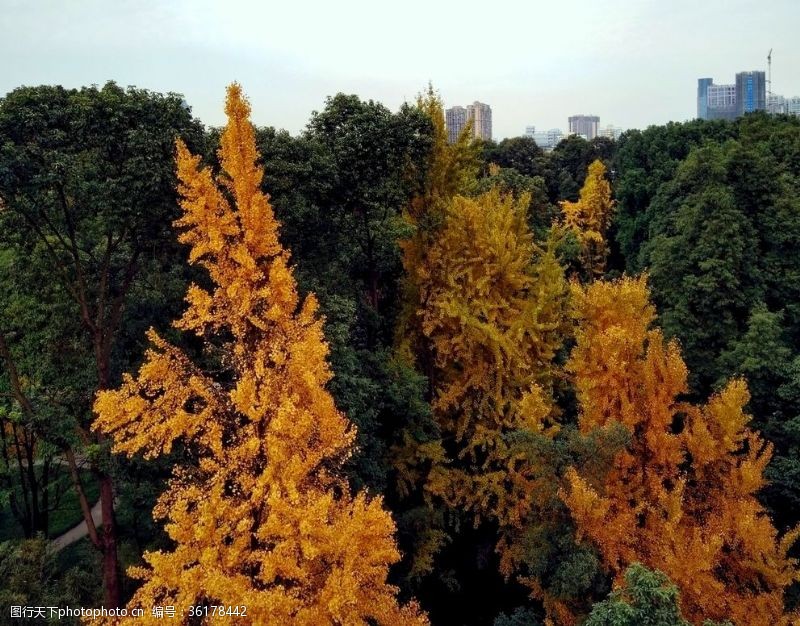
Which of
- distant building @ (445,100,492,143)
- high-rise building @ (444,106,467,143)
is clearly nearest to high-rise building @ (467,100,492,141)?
distant building @ (445,100,492,143)

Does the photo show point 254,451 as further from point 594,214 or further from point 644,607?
point 594,214

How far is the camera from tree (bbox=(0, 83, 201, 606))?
8.28 m

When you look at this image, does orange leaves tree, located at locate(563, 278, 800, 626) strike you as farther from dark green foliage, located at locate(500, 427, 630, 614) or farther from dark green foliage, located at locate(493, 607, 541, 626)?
dark green foliage, located at locate(493, 607, 541, 626)

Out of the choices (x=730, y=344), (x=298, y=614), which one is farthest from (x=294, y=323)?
(x=730, y=344)

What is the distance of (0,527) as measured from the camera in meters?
17.1

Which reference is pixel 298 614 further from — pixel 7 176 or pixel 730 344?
pixel 730 344

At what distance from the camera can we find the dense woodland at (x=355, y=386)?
7703mm

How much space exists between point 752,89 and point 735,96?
11.9 meters

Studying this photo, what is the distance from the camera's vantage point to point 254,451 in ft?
25.3

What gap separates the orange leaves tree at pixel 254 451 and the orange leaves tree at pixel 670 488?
375 cm

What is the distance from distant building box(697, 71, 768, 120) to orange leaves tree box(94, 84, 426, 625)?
5717 cm

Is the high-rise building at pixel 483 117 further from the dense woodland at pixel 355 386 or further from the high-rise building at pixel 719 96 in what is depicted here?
the dense woodland at pixel 355 386

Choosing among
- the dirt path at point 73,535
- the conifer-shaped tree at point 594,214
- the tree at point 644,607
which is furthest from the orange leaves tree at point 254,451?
the conifer-shaped tree at point 594,214

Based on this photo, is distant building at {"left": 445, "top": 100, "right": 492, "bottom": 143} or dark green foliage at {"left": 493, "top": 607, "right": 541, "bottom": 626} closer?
dark green foliage at {"left": 493, "top": 607, "right": 541, "bottom": 626}
